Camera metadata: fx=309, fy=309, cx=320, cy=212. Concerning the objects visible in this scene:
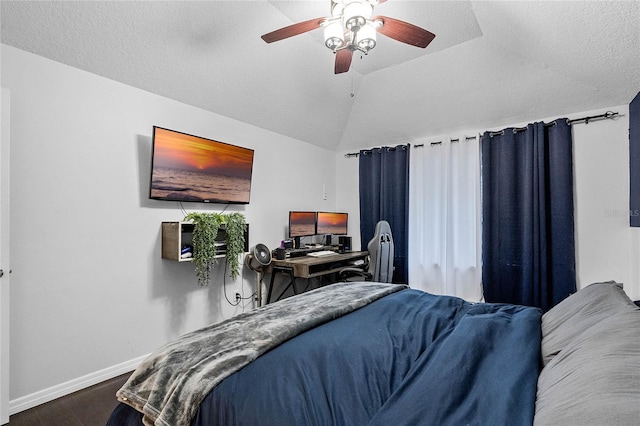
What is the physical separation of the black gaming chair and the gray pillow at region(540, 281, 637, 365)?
180cm

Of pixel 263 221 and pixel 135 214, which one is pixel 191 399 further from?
pixel 263 221

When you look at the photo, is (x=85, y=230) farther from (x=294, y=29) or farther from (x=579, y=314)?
(x=579, y=314)

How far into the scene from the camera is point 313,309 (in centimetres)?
163

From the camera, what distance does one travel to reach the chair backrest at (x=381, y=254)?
130 inches

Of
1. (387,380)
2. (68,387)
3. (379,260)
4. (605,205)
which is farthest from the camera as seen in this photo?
(379,260)

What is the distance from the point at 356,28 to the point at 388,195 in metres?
2.75

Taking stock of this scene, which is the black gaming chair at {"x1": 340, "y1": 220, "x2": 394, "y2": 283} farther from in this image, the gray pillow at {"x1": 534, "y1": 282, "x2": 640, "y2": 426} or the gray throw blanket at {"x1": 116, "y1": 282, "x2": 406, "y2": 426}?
the gray pillow at {"x1": 534, "y1": 282, "x2": 640, "y2": 426}

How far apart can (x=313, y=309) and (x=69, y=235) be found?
189 cm

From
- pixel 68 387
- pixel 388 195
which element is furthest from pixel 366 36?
pixel 68 387

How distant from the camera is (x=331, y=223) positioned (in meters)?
4.32

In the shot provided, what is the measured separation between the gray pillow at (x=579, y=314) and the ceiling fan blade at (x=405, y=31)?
1621 mm

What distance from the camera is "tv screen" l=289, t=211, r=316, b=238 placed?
12.5 feet

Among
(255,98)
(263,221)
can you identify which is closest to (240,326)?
(263,221)

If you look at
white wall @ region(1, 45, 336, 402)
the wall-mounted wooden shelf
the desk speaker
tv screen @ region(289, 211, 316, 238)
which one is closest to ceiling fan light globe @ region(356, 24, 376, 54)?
white wall @ region(1, 45, 336, 402)
